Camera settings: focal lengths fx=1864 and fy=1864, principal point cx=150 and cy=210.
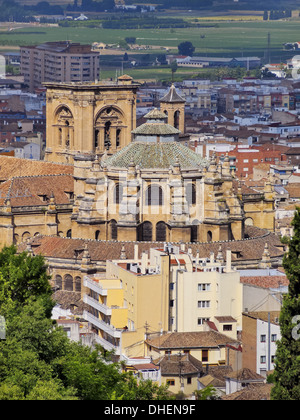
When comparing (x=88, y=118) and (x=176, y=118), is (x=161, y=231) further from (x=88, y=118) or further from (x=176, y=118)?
(x=176, y=118)

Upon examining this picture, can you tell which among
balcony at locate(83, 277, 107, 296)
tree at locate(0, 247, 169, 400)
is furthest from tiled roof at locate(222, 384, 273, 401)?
balcony at locate(83, 277, 107, 296)

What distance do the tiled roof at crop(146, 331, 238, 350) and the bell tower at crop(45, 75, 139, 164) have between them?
43.4m

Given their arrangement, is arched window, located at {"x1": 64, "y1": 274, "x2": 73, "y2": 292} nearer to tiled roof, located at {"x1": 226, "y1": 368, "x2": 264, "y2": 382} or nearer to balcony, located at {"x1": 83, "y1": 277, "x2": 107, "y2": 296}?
balcony, located at {"x1": 83, "y1": 277, "x2": 107, "y2": 296}

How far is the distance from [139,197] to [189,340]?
23818mm

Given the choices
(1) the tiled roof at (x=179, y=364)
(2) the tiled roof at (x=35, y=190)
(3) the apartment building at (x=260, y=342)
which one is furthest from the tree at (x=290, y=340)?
(2) the tiled roof at (x=35, y=190)

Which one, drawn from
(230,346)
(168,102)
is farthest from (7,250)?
(168,102)

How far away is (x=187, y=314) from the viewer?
86688 millimetres

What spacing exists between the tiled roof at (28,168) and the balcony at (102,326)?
89.3 ft

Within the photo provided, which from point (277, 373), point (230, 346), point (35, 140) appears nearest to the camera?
point (277, 373)

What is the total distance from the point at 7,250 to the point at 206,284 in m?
9.42

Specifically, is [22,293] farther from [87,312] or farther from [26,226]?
[26,226]

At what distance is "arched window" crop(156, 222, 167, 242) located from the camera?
10531 centimetres

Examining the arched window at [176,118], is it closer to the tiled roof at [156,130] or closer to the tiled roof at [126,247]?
the tiled roof at [156,130]
